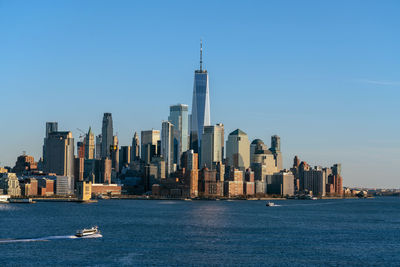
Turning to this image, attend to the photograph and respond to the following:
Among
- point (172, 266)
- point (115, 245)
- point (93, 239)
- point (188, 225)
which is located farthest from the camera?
point (188, 225)

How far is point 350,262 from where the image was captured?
323ft

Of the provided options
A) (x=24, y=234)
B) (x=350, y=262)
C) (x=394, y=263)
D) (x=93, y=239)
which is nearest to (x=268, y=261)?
(x=350, y=262)

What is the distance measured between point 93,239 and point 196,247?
65.0 ft

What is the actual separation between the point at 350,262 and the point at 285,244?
22.0m

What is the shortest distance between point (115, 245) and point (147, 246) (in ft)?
17.7

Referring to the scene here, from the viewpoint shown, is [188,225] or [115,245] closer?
[115,245]

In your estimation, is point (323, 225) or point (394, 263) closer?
point (394, 263)

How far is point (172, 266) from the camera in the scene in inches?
3642

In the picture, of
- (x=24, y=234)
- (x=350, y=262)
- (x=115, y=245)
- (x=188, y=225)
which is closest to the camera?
(x=350, y=262)

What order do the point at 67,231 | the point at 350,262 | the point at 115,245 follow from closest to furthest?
the point at 350,262 < the point at 115,245 < the point at 67,231

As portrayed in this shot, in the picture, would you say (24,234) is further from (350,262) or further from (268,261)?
(350,262)

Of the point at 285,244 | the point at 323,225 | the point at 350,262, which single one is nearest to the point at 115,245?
the point at 285,244

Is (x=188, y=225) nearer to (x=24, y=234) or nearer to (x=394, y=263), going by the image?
(x=24, y=234)

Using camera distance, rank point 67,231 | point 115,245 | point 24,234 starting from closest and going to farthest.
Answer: point 115,245 < point 24,234 < point 67,231
